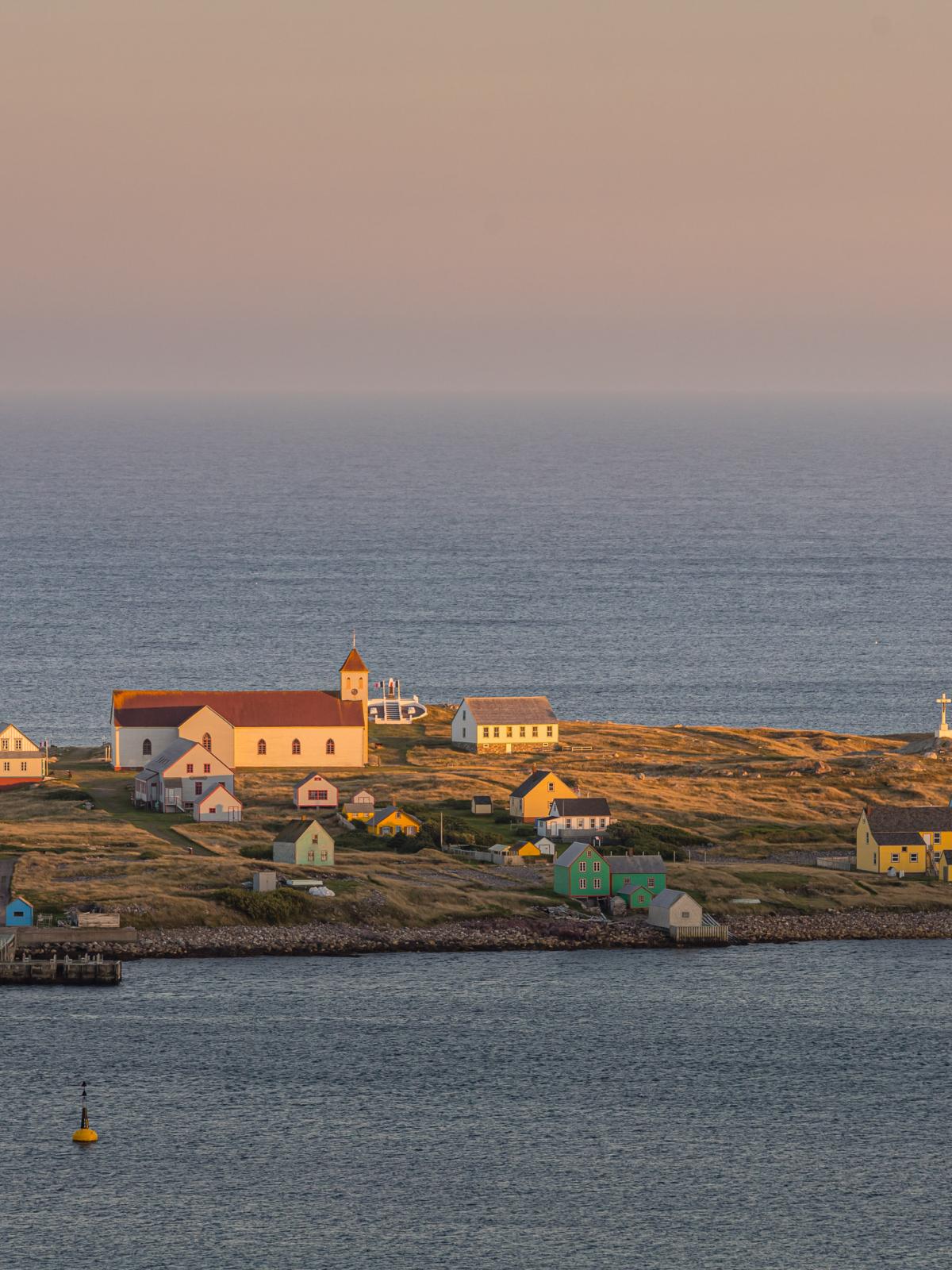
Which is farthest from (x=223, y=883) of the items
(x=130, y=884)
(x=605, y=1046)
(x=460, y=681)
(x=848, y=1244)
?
(x=460, y=681)

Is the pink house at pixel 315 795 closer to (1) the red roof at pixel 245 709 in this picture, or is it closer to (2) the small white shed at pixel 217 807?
(2) the small white shed at pixel 217 807

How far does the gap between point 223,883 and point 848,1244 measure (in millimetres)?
41937

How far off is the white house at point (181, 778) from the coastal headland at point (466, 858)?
1.26m

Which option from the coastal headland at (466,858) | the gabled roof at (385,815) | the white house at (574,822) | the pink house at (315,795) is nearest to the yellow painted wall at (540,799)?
the coastal headland at (466,858)

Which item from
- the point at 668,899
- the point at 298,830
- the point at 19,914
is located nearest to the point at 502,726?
the point at 298,830

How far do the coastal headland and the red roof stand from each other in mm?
3345

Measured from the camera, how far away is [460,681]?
17488cm

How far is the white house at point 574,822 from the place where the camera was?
115 m

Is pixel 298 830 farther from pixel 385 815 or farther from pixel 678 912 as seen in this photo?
pixel 678 912

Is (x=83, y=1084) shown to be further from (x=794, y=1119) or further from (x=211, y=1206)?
(x=794, y=1119)

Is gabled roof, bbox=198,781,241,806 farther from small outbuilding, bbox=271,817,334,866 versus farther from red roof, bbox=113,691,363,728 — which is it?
red roof, bbox=113,691,363,728

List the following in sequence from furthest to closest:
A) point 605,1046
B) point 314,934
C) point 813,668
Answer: point 813,668 < point 314,934 < point 605,1046

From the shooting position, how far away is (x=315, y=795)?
12012 centimetres

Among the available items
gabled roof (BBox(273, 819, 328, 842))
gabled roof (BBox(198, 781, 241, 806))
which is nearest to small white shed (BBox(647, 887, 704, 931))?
gabled roof (BBox(273, 819, 328, 842))
